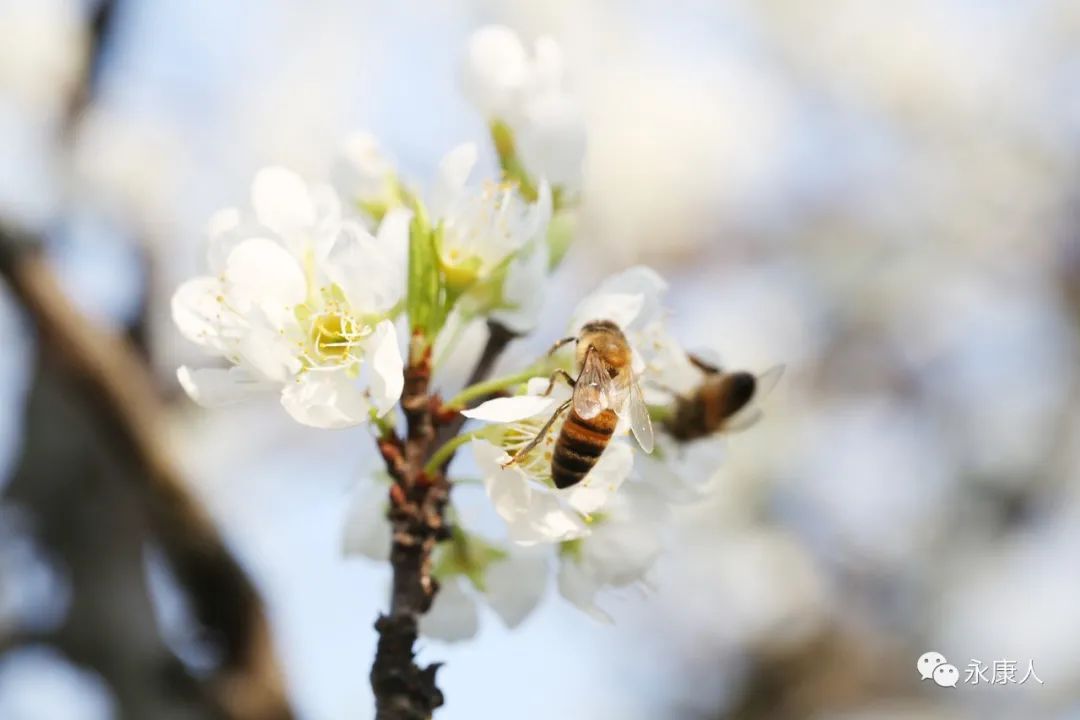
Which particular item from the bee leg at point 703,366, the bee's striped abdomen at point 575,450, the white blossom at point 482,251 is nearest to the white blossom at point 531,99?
the white blossom at point 482,251

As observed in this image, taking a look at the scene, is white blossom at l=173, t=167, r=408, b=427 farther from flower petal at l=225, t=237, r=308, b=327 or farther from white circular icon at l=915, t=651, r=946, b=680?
white circular icon at l=915, t=651, r=946, b=680

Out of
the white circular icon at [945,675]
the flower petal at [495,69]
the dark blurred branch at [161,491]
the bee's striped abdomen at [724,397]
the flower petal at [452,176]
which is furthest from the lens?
the dark blurred branch at [161,491]

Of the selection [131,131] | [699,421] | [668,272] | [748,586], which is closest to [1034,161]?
[668,272]

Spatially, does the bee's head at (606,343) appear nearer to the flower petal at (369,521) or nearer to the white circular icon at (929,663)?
the flower petal at (369,521)

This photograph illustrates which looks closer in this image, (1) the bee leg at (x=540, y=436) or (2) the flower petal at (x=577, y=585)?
(1) the bee leg at (x=540, y=436)

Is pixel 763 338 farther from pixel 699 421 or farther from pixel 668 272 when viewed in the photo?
pixel 699 421

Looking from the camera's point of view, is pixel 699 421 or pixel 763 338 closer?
pixel 699 421

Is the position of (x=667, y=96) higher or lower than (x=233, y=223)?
higher
